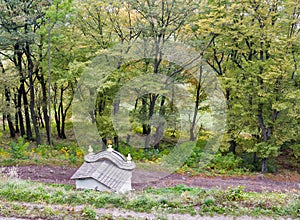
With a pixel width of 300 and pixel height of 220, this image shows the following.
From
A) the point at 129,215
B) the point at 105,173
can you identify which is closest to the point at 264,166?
the point at 105,173

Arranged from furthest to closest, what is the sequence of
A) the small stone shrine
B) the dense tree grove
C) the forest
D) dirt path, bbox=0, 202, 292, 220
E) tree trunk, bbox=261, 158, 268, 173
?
tree trunk, bbox=261, 158, 268, 173, the dense tree grove, the forest, the small stone shrine, dirt path, bbox=0, 202, 292, 220

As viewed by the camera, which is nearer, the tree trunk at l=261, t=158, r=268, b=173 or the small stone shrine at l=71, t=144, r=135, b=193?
the small stone shrine at l=71, t=144, r=135, b=193

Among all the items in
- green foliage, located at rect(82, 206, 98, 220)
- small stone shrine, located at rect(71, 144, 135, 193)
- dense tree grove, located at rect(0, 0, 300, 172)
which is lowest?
small stone shrine, located at rect(71, 144, 135, 193)

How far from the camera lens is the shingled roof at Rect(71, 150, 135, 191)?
770 centimetres

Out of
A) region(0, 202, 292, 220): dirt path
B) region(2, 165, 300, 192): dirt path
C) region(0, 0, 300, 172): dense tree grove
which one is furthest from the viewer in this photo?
region(0, 0, 300, 172): dense tree grove

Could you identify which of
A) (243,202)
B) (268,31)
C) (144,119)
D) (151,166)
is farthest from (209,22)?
(243,202)

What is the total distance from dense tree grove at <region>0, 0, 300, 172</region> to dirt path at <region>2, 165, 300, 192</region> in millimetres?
1558

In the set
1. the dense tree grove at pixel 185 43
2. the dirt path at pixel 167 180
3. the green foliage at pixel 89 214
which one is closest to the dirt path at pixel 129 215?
the green foliage at pixel 89 214

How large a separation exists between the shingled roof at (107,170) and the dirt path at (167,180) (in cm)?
79

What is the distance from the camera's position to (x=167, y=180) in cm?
1024

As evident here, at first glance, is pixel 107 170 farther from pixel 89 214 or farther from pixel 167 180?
pixel 89 214

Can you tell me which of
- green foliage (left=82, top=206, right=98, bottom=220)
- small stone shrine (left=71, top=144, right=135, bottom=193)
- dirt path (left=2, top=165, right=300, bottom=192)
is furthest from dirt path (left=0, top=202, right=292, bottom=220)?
dirt path (left=2, top=165, right=300, bottom=192)

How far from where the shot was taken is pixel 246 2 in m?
12.0

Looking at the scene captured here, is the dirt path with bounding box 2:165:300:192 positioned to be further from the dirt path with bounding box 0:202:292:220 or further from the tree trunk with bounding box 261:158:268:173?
the dirt path with bounding box 0:202:292:220
